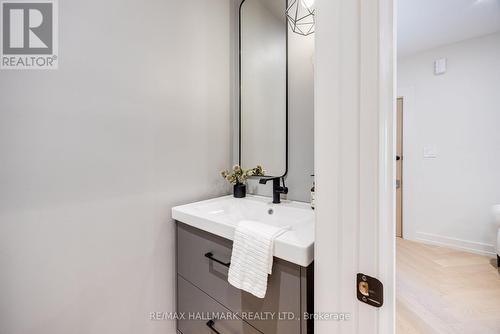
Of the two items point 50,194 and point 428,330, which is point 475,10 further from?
point 50,194

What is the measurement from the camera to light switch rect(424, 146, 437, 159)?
284cm

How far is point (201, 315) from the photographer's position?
3.68ft

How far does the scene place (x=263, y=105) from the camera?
1521 millimetres

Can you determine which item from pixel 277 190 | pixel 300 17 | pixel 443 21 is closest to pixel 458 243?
pixel 443 21

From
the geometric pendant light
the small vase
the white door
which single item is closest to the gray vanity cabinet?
the white door

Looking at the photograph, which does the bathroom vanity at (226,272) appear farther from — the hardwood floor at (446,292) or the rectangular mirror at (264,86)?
the hardwood floor at (446,292)

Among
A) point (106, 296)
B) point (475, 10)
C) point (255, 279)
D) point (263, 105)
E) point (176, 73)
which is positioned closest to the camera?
point (255, 279)

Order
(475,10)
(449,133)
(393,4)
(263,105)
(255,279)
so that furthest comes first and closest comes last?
(449,133) → (475,10) → (263,105) → (255,279) → (393,4)

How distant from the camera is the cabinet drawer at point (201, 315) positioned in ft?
3.12

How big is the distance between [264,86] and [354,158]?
3.61ft

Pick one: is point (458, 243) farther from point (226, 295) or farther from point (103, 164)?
point (103, 164)

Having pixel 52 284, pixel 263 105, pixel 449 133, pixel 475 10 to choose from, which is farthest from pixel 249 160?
pixel 449 133

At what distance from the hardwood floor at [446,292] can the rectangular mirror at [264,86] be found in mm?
1481

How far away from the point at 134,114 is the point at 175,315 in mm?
1123
